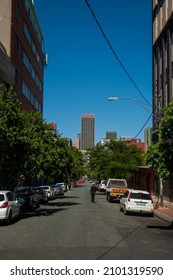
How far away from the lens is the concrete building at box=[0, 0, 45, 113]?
44.8m

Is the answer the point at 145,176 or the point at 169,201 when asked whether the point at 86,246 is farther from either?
the point at 145,176

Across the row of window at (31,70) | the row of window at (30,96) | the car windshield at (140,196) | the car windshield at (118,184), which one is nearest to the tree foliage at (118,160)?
the car windshield at (118,184)

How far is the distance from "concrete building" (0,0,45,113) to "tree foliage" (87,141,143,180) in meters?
11.4

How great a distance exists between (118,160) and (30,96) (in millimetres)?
16019

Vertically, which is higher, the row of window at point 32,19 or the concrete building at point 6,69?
the row of window at point 32,19

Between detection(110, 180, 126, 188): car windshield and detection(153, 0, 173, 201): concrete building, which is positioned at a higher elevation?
detection(153, 0, 173, 201): concrete building

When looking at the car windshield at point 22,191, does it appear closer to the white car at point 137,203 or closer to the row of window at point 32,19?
the white car at point 137,203

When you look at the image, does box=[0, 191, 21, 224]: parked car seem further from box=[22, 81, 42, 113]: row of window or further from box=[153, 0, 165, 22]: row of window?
box=[22, 81, 42, 113]: row of window

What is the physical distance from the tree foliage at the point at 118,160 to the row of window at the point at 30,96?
1197cm

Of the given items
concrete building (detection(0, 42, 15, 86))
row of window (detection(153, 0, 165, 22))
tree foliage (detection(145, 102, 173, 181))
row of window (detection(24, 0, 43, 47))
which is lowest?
tree foliage (detection(145, 102, 173, 181))

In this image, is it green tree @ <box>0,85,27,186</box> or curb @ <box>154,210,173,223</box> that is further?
curb @ <box>154,210,173,223</box>

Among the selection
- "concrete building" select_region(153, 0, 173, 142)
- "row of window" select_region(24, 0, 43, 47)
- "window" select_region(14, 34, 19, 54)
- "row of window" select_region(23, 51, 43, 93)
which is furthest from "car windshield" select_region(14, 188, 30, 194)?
"row of window" select_region(24, 0, 43, 47)

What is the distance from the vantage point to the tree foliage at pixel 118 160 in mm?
50469
